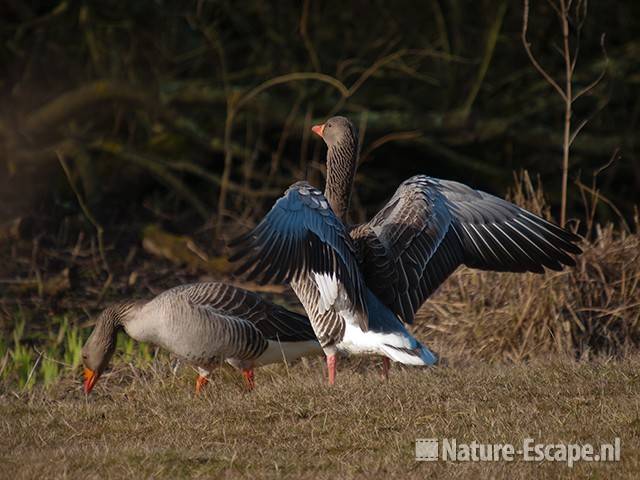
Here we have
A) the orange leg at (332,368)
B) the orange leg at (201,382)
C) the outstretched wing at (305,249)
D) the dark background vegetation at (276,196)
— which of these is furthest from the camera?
the orange leg at (201,382)

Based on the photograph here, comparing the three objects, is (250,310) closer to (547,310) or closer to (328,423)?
(328,423)

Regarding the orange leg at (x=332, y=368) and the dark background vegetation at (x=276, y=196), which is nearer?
the dark background vegetation at (x=276, y=196)

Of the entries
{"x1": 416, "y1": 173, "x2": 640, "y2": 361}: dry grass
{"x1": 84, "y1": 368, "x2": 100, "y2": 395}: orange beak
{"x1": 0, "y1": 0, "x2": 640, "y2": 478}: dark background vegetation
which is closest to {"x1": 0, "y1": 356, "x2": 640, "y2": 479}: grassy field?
{"x1": 0, "y1": 0, "x2": 640, "y2": 478}: dark background vegetation

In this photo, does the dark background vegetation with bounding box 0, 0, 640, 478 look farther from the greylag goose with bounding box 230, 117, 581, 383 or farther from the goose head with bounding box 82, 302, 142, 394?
the greylag goose with bounding box 230, 117, 581, 383

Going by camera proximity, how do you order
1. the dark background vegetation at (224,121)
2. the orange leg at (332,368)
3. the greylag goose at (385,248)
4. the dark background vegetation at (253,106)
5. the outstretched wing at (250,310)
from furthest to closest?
the dark background vegetation at (253,106) → the dark background vegetation at (224,121) → the outstretched wing at (250,310) → the orange leg at (332,368) → the greylag goose at (385,248)

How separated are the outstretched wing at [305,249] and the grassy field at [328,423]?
607 mm

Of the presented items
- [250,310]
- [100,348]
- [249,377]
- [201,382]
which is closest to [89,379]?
[100,348]

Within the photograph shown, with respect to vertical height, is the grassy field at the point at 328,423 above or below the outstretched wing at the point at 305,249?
below

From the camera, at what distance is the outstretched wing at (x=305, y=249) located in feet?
19.5

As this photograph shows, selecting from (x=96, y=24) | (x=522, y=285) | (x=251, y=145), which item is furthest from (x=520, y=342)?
(x=96, y=24)

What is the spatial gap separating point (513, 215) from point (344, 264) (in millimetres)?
1571


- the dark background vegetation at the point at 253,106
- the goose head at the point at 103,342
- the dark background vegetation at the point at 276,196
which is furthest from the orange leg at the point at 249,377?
the dark background vegetation at the point at 253,106

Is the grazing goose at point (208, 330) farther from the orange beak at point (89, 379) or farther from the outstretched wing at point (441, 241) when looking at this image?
the outstretched wing at point (441, 241)

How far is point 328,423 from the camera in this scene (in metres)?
5.72
